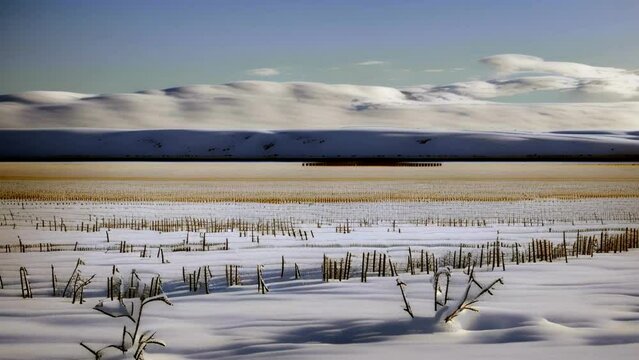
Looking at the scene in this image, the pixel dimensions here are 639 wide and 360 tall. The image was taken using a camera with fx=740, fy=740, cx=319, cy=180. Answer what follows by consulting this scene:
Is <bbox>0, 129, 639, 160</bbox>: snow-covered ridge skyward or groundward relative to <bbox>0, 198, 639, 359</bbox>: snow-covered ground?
skyward

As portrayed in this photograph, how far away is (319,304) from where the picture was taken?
6676 mm

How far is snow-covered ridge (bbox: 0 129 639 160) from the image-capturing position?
94.6m

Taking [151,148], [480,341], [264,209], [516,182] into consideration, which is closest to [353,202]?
[264,209]

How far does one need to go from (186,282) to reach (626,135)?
119666mm

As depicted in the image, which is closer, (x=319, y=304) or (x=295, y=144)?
(x=319, y=304)

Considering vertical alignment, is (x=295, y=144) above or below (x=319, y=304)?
above

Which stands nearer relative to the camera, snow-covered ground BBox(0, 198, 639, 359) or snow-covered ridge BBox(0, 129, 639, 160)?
snow-covered ground BBox(0, 198, 639, 359)

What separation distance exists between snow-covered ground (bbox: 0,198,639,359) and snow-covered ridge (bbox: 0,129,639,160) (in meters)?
Answer: 79.3

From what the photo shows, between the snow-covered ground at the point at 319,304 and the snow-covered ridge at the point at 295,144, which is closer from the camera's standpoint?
the snow-covered ground at the point at 319,304

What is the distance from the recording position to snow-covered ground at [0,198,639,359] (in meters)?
5.27

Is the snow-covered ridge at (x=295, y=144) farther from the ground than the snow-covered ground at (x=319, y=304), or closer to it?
farther from the ground

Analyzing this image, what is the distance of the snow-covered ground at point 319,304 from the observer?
5273mm

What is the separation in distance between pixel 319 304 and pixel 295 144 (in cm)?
9995

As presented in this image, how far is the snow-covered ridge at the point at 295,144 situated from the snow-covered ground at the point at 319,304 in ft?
260
